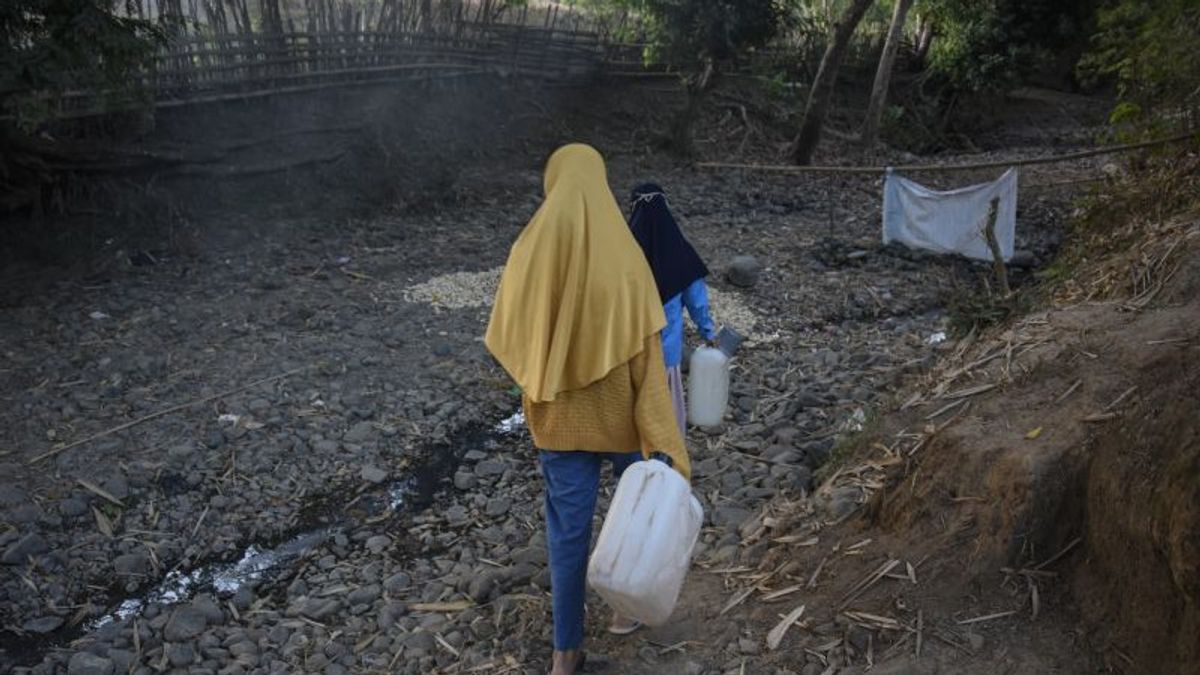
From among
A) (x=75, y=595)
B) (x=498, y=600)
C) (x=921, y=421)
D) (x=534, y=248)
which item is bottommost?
(x=75, y=595)

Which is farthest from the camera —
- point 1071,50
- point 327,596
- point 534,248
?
point 1071,50

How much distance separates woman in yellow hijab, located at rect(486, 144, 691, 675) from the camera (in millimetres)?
2688

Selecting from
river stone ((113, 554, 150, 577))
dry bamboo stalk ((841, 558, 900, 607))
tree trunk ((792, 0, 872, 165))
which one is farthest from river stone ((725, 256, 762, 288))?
dry bamboo stalk ((841, 558, 900, 607))

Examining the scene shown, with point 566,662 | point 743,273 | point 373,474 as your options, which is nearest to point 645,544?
point 566,662

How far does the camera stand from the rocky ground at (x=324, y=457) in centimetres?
377

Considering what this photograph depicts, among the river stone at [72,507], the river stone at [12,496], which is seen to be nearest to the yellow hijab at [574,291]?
the river stone at [72,507]

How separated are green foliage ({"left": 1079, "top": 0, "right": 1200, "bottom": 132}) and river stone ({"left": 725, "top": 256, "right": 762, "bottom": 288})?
117 inches

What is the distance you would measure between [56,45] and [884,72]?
1082 cm

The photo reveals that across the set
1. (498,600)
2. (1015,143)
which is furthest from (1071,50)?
(498,600)

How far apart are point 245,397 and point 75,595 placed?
1750 millimetres

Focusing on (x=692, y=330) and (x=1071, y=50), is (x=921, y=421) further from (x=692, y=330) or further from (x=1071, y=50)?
(x=1071, y=50)

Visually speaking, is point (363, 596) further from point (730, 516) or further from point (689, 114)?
point (689, 114)

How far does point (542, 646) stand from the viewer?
337 centimetres

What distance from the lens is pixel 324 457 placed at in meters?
5.32
